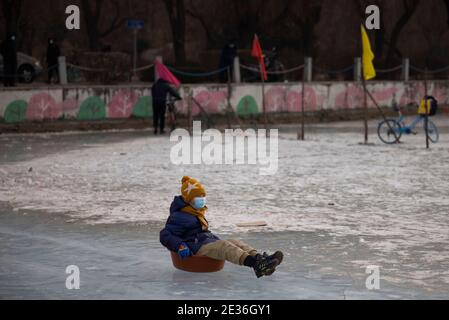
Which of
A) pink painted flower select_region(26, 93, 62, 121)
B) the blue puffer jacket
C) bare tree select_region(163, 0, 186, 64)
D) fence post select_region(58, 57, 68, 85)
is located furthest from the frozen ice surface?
bare tree select_region(163, 0, 186, 64)

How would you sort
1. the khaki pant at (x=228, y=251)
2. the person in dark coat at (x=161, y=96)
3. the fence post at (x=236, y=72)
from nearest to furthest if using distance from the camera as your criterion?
the khaki pant at (x=228, y=251), the person in dark coat at (x=161, y=96), the fence post at (x=236, y=72)

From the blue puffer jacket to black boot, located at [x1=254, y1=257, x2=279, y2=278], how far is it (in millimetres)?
539

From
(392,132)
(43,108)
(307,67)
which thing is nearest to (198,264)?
(392,132)

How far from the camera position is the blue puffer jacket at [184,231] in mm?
9094

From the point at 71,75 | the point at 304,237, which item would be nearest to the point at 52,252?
the point at 304,237

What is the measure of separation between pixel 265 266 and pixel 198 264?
29.1 inches

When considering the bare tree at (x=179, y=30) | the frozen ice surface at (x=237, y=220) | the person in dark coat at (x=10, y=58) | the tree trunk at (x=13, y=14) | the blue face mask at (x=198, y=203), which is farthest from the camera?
the bare tree at (x=179, y=30)

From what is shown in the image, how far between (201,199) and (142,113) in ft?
64.7

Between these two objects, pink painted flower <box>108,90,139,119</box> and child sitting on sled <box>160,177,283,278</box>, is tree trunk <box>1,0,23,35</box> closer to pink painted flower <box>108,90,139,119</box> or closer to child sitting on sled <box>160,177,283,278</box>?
pink painted flower <box>108,90,139,119</box>

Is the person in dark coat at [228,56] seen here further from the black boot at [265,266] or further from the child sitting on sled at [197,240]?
the black boot at [265,266]

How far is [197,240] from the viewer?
914 centimetres

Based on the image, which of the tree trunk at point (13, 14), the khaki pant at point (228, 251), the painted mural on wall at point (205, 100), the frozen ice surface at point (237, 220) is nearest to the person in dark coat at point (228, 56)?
the painted mural on wall at point (205, 100)

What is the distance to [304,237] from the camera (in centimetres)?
1112

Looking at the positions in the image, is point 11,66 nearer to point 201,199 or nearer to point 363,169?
point 363,169
